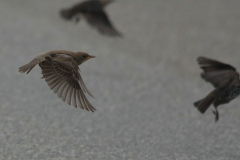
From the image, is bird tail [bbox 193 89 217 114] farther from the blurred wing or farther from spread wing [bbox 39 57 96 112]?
the blurred wing

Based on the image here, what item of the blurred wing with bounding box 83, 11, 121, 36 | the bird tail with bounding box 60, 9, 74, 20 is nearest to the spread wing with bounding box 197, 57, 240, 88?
the blurred wing with bounding box 83, 11, 121, 36

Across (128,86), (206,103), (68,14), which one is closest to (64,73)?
(206,103)

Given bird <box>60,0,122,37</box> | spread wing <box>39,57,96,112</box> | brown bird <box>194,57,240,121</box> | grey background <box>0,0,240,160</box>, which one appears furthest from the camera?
bird <box>60,0,122,37</box>

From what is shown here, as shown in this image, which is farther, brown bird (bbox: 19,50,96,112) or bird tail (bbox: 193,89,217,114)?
bird tail (bbox: 193,89,217,114)

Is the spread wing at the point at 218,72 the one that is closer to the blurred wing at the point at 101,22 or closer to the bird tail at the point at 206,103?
the bird tail at the point at 206,103

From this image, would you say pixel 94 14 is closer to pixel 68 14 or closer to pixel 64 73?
pixel 68 14

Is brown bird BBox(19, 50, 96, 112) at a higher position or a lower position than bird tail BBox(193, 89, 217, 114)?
higher
